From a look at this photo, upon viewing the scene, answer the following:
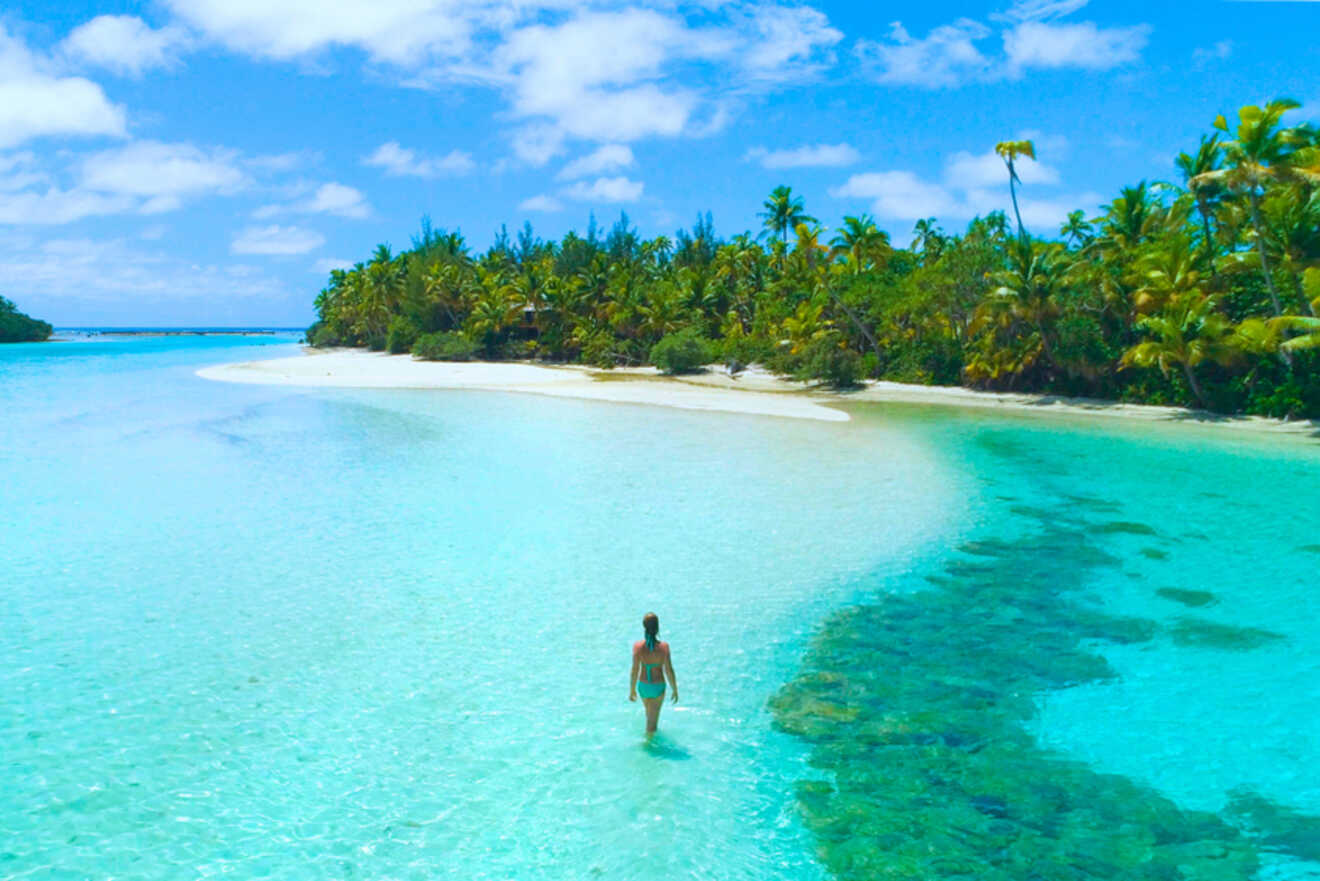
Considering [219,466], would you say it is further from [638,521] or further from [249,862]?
[249,862]

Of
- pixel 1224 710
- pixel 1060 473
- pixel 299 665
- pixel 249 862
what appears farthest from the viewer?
pixel 1060 473

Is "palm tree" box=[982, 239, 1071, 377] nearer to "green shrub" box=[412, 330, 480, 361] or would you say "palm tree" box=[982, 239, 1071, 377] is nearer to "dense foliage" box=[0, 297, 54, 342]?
"green shrub" box=[412, 330, 480, 361]

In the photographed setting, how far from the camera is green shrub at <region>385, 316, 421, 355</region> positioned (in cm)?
7850

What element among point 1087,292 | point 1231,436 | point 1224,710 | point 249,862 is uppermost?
point 1087,292

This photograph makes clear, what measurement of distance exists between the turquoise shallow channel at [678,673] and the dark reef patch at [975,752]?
0.13ft

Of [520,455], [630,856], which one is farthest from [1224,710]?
[520,455]

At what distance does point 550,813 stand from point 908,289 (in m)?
39.2

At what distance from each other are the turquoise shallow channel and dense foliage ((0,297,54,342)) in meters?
129

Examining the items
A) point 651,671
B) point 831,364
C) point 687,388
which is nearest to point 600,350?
point 687,388

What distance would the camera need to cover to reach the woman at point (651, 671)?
25.4ft

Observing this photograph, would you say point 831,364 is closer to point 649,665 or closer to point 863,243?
point 863,243

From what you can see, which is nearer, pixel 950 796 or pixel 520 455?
pixel 950 796

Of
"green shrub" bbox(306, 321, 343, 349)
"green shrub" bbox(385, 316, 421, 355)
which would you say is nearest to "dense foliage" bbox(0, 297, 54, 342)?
"green shrub" bbox(306, 321, 343, 349)

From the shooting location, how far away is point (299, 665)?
32.9 feet
